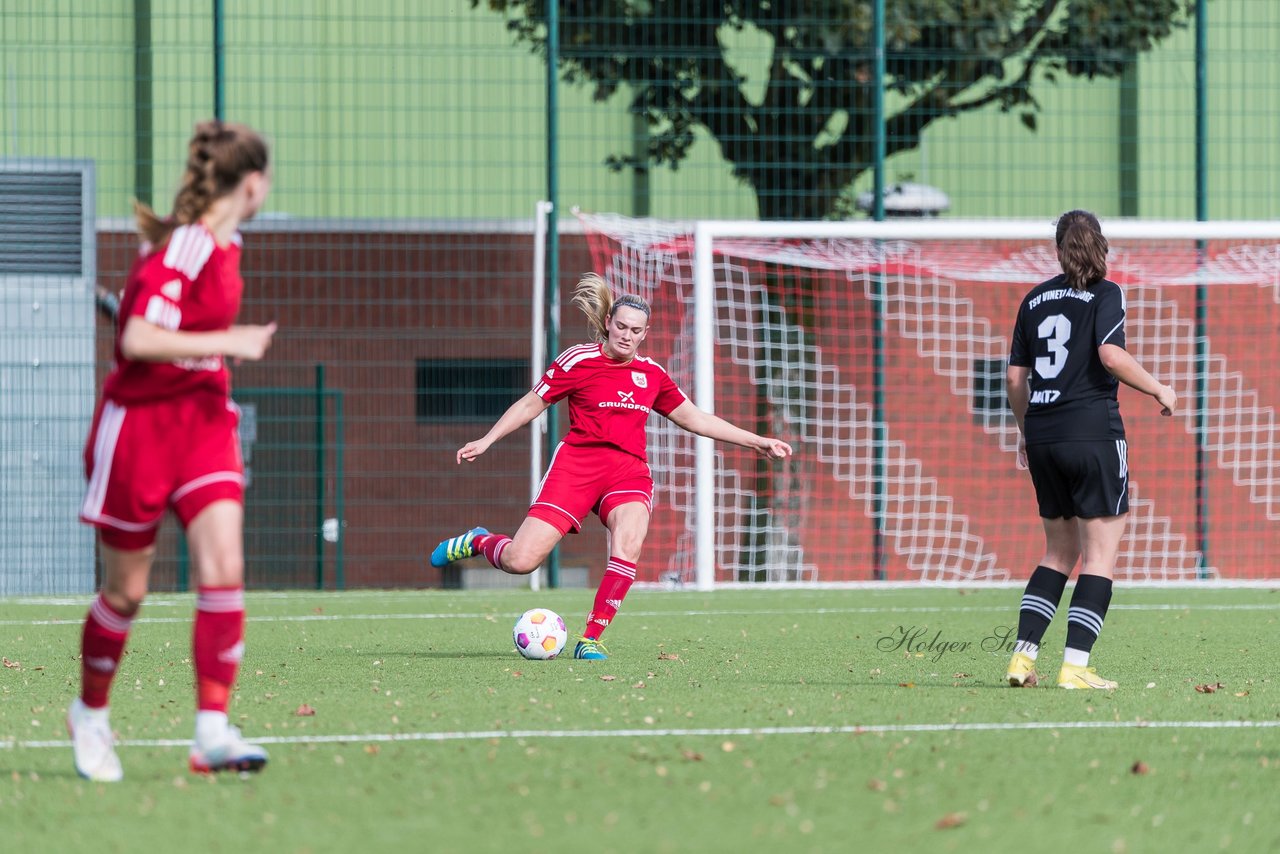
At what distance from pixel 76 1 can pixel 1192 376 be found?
9.74m

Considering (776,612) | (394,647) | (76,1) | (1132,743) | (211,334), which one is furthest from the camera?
(76,1)

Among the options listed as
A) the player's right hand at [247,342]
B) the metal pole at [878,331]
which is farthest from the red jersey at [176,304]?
the metal pole at [878,331]

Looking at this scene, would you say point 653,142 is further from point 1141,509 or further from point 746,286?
point 1141,509

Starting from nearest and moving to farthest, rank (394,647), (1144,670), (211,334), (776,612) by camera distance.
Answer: (211,334) < (1144,670) < (394,647) < (776,612)

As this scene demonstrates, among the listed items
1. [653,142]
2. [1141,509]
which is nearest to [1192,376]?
[1141,509]

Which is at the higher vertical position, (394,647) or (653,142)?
(653,142)

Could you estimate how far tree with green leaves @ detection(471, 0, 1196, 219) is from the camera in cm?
1385

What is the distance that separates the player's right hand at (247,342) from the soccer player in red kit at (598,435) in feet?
11.6

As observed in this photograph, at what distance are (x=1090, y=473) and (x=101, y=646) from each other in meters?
3.57

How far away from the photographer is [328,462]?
14102 millimetres

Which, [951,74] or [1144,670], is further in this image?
[951,74]

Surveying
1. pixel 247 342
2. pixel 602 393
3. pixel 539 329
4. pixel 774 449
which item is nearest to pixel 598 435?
pixel 602 393

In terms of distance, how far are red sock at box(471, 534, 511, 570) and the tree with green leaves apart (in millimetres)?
6426

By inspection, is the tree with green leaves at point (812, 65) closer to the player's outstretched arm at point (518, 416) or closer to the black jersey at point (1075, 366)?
the player's outstretched arm at point (518, 416)
